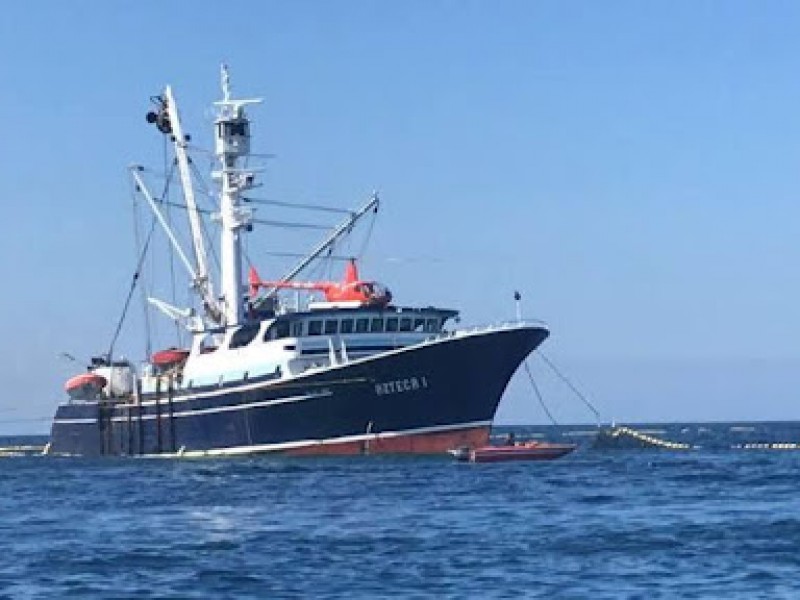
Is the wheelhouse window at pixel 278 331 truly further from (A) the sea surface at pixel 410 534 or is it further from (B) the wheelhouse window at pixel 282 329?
(A) the sea surface at pixel 410 534

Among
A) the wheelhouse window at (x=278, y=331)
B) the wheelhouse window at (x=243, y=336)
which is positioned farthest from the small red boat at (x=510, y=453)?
the wheelhouse window at (x=243, y=336)

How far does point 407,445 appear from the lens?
84438 mm

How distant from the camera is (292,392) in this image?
279 ft

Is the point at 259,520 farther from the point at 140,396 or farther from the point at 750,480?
the point at 140,396

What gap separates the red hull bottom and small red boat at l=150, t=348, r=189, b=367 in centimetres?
1858

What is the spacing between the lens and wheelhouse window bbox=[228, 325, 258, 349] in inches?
3548

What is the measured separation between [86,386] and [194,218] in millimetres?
12035

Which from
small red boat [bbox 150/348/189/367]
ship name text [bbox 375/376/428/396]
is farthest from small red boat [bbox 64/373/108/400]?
ship name text [bbox 375/376/428/396]

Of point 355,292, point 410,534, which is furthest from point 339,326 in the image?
point 410,534

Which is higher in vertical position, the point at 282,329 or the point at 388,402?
the point at 282,329

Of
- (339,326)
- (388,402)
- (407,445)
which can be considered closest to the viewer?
(388,402)

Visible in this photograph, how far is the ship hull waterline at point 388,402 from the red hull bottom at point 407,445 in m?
0.05

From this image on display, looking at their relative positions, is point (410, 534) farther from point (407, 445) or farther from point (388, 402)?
point (407, 445)

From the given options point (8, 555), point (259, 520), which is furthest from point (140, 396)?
point (8, 555)
